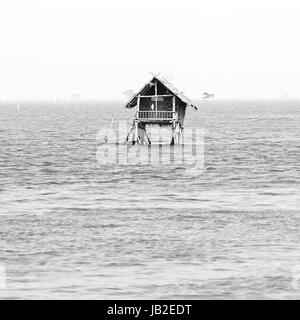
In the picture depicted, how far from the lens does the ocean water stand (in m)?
20.5

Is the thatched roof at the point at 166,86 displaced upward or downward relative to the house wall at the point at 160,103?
upward

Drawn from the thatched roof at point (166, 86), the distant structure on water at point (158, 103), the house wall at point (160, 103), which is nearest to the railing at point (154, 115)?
the distant structure on water at point (158, 103)

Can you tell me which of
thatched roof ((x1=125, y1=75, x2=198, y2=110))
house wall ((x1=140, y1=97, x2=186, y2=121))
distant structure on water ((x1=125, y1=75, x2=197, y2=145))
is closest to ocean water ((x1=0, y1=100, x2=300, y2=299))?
thatched roof ((x1=125, y1=75, x2=198, y2=110))

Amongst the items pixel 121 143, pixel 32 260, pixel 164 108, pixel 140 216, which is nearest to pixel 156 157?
pixel 164 108

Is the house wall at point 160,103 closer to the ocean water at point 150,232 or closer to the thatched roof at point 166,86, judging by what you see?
the thatched roof at point 166,86

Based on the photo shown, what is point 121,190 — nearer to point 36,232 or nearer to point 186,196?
point 186,196

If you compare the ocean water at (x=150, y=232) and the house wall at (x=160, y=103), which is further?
the house wall at (x=160, y=103)

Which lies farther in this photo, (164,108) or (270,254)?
(164,108)

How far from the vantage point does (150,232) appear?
1047 inches

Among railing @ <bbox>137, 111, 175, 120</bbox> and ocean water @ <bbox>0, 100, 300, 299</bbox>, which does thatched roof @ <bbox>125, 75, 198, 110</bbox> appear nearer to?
railing @ <bbox>137, 111, 175, 120</bbox>

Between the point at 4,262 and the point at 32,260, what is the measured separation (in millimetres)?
798

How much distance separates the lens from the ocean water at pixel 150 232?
67.2 ft
